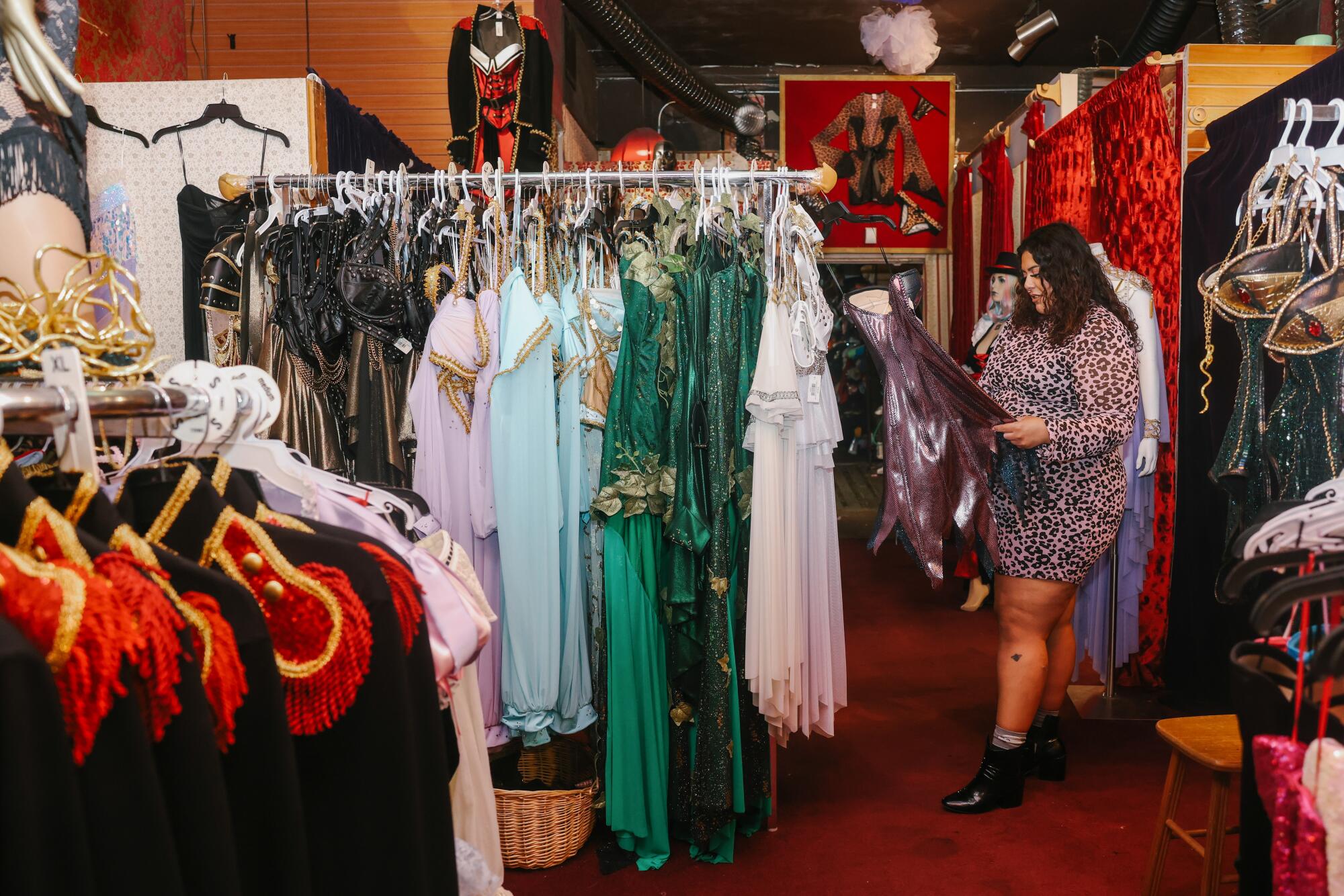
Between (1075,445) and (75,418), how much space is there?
251cm

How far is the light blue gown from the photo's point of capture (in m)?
2.43

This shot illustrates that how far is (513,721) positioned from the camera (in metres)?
2.54

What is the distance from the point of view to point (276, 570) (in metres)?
1.04

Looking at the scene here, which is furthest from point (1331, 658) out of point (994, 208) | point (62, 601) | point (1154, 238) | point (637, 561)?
point (994, 208)

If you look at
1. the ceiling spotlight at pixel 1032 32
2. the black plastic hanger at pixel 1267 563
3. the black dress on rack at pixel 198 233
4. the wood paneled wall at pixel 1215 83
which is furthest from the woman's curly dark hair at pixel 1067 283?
the ceiling spotlight at pixel 1032 32

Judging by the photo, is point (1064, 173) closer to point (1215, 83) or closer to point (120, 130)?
point (1215, 83)

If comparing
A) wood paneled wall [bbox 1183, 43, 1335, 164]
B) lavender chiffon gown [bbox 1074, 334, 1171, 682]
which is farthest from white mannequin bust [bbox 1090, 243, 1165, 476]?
wood paneled wall [bbox 1183, 43, 1335, 164]

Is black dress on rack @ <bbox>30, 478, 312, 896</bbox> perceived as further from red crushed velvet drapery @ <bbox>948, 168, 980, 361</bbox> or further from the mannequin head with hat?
red crushed velvet drapery @ <bbox>948, 168, 980, 361</bbox>

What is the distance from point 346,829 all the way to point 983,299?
5.77m

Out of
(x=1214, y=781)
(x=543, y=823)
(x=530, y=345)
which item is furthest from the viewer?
(x=543, y=823)

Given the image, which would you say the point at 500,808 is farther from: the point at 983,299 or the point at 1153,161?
the point at 983,299

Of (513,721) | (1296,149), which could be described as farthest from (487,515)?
(1296,149)

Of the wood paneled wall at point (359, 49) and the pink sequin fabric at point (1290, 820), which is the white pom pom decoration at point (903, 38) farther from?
the pink sequin fabric at point (1290, 820)

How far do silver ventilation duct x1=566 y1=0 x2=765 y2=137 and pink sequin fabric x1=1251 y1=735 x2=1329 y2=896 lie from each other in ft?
17.5
